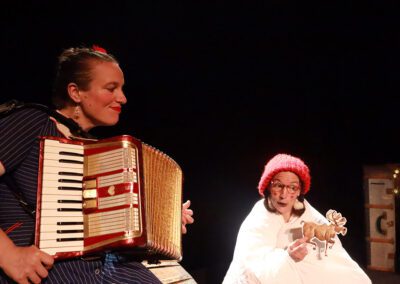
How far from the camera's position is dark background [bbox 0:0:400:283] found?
4887 mm

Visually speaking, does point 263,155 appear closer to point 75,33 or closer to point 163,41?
point 163,41

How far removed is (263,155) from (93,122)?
14.4 feet

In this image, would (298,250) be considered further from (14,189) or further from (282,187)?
(14,189)

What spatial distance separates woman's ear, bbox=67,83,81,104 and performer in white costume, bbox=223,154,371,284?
1683mm

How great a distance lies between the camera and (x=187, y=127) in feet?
17.6

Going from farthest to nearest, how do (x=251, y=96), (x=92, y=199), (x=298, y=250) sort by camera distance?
(x=251, y=96)
(x=298, y=250)
(x=92, y=199)

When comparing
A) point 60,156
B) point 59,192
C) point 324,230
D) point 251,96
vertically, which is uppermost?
point 251,96

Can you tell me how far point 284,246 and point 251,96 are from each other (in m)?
3.12

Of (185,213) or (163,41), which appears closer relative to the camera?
(185,213)

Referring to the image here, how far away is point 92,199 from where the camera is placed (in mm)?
1411

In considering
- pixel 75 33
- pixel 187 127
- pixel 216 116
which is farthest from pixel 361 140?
pixel 75 33

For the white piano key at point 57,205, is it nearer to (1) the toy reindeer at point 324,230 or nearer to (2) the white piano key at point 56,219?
(2) the white piano key at point 56,219

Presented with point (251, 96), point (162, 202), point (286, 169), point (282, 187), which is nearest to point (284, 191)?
point (282, 187)

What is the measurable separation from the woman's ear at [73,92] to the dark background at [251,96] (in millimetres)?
2616
